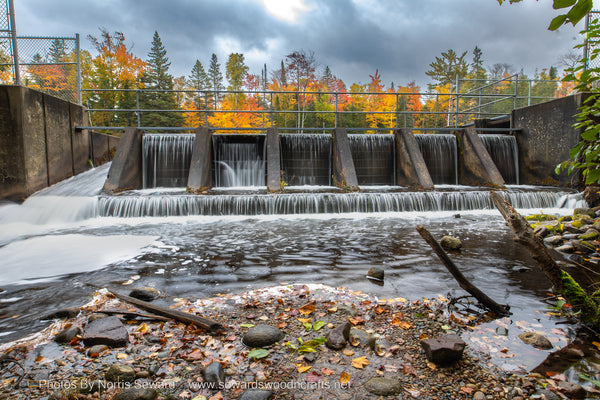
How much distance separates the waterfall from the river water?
28cm

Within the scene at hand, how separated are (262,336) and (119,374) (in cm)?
100

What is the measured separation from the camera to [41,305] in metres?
3.51

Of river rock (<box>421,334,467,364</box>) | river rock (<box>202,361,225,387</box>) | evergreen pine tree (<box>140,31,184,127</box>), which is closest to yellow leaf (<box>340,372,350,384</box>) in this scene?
river rock (<box>421,334,467,364</box>)

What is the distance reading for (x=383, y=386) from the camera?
2.03m

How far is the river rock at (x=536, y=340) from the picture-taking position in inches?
97.7

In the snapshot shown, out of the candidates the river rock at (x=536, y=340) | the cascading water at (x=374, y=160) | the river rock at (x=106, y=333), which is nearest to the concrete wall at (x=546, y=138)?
the cascading water at (x=374, y=160)

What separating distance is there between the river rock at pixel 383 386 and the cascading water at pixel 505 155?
47.6 feet

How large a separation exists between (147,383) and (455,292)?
3.18 meters

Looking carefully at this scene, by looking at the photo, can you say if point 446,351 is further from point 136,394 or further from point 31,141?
point 31,141

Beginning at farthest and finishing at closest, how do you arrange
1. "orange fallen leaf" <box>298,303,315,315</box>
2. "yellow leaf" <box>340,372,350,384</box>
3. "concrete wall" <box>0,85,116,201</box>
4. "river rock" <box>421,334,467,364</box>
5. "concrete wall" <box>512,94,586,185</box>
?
"concrete wall" <box>512,94,586,185</box> → "concrete wall" <box>0,85,116,201</box> → "orange fallen leaf" <box>298,303,315,315</box> → "river rock" <box>421,334,467,364</box> → "yellow leaf" <box>340,372,350,384</box>

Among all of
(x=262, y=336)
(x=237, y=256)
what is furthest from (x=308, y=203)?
(x=262, y=336)

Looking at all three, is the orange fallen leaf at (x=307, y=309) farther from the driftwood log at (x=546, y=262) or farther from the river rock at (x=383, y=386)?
the driftwood log at (x=546, y=262)

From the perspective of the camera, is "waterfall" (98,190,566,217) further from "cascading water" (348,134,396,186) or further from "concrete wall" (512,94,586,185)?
"cascading water" (348,134,396,186)

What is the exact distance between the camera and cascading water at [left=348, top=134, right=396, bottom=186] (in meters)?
13.8
